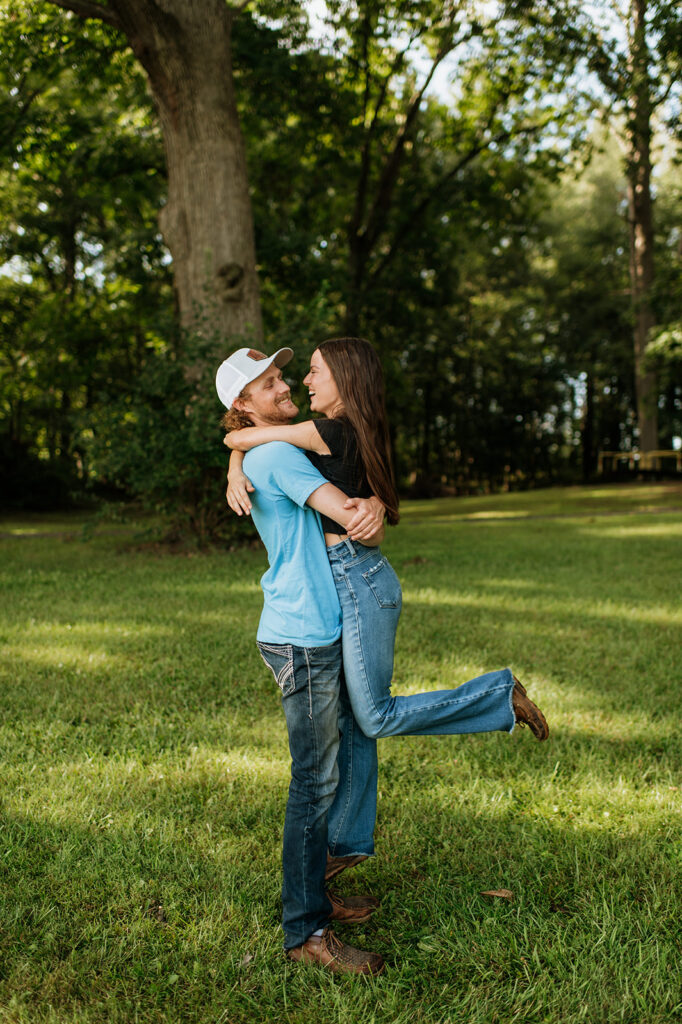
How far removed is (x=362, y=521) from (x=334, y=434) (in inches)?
12.1

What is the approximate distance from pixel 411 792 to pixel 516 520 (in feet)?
44.9

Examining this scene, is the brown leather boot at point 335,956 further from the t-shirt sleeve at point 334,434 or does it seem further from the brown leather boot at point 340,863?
the t-shirt sleeve at point 334,434

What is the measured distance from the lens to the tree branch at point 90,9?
10.2m

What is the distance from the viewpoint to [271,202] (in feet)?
68.0

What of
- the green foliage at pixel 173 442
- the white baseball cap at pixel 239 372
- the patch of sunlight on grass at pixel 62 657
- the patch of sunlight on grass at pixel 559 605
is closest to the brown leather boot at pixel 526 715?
the white baseball cap at pixel 239 372

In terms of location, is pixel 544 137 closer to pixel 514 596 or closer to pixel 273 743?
pixel 514 596

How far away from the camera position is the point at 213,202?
1084cm

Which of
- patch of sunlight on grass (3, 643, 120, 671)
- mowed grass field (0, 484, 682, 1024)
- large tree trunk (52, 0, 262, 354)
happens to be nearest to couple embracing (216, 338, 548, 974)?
mowed grass field (0, 484, 682, 1024)

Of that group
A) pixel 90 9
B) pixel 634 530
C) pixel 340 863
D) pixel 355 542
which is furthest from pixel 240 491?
pixel 634 530

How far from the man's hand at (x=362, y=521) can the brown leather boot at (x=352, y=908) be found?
3.98ft

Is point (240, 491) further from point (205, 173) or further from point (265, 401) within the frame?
point (205, 173)

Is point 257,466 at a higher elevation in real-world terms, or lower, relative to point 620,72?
lower

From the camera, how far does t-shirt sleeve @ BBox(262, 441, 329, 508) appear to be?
2.28 metres

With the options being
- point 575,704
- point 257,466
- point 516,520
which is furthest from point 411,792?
point 516,520
